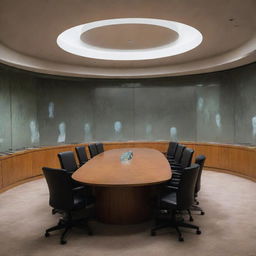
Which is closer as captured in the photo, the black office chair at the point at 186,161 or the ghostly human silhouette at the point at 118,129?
the black office chair at the point at 186,161

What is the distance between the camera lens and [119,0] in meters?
3.65

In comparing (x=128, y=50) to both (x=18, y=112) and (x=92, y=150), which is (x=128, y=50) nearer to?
(x=92, y=150)

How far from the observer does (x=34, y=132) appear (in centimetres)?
768

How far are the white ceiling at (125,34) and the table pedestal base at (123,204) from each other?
2.62 m

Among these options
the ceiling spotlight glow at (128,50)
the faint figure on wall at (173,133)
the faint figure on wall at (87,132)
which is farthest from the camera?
the faint figure on wall at (173,133)

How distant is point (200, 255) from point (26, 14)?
4022 mm

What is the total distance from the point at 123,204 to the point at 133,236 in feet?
1.53

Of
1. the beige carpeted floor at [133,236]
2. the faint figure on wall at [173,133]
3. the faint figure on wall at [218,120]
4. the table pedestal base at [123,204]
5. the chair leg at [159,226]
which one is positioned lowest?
the beige carpeted floor at [133,236]

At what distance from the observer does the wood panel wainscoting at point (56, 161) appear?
5.82 meters

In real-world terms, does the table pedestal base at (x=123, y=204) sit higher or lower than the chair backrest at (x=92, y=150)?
lower

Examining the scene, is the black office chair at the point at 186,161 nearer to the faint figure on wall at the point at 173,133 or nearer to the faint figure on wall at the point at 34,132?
the faint figure on wall at the point at 173,133

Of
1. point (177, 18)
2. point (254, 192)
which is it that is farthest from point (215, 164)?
point (177, 18)

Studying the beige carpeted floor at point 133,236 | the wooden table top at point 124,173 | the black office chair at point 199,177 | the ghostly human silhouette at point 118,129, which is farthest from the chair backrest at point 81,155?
the ghostly human silhouette at point 118,129

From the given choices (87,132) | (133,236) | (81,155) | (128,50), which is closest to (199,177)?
(133,236)
